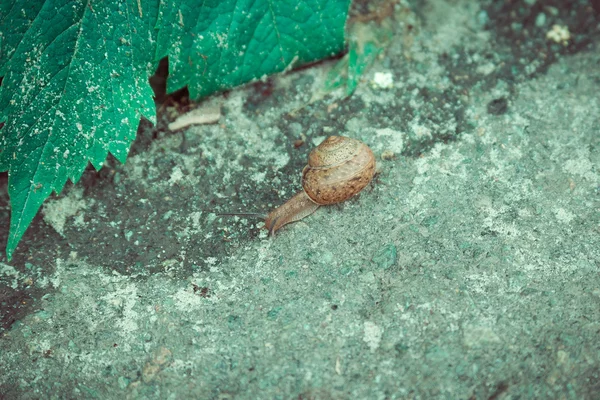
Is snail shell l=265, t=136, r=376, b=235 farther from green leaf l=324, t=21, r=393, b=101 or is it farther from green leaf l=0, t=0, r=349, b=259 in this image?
green leaf l=0, t=0, r=349, b=259


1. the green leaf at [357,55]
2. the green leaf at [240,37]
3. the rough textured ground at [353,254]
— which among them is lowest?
the rough textured ground at [353,254]

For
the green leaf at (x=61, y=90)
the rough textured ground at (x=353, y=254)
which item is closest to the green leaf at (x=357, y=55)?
the rough textured ground at (x=353, y=254)

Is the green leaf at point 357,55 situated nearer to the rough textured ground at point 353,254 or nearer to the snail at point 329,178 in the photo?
the rough textured ground at point 353,254

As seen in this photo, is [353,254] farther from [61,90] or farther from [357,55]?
[61,90]

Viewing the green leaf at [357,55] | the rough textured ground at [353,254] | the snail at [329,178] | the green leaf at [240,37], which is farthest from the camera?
the green leaf at [357,55]

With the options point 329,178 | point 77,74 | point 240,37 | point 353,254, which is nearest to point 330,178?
point 329,178

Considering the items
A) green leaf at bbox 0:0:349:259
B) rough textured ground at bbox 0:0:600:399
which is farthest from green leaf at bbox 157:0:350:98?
rough textured ground at bbox 0:0:600:399

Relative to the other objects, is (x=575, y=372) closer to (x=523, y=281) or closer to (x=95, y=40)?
(x=523, y=281)
